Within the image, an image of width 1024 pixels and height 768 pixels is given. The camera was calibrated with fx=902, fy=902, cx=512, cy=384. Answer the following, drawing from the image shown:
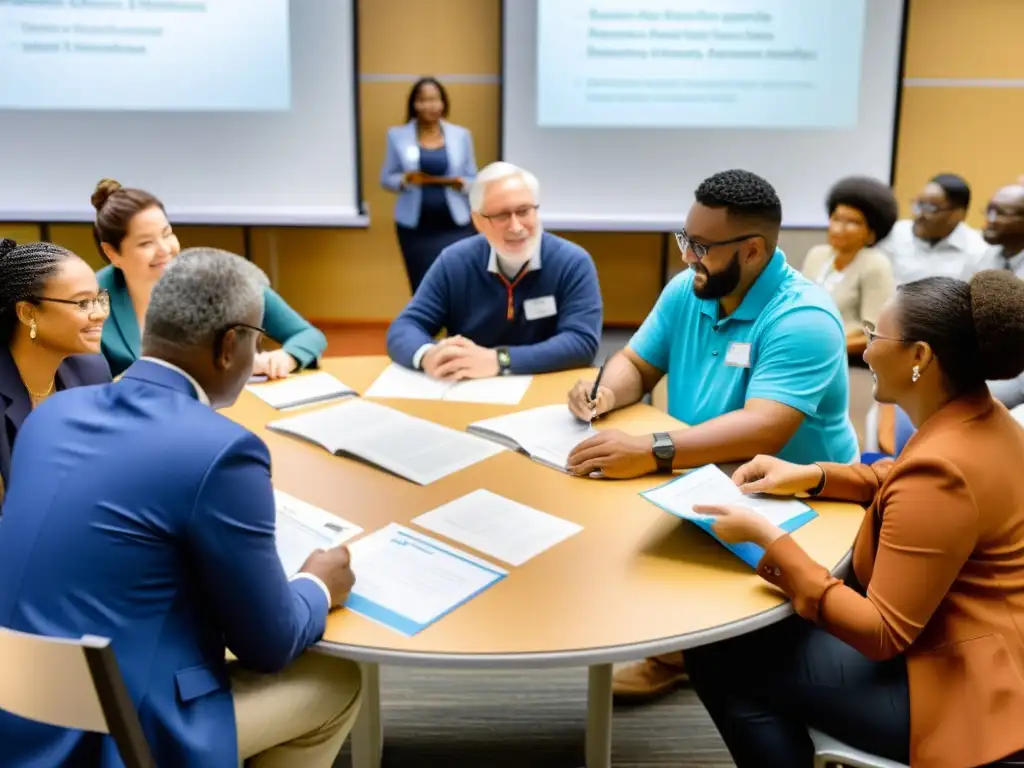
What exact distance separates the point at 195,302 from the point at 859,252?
118 inches

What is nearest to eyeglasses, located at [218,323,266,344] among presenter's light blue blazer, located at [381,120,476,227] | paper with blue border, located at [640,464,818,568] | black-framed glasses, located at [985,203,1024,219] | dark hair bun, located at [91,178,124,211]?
paper with blue border, located at [640,464,818,568]

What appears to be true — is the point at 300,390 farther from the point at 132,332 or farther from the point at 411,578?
the point at 411,578

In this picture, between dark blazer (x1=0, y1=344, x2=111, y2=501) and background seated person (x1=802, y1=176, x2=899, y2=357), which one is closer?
dark blazer (x1=0, y1=344, x2=111, y2=501)

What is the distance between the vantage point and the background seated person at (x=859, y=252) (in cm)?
349

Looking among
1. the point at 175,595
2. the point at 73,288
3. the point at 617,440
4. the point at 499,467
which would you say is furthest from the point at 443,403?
the point at 175,595

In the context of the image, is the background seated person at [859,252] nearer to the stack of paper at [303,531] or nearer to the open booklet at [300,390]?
the open booklet at [300,390]

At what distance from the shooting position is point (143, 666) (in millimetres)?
1188

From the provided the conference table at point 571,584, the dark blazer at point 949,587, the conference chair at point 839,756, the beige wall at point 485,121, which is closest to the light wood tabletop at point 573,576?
the conference table at point 571,584

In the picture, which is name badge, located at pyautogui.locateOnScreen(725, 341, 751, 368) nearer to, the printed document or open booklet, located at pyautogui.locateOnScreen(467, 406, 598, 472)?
open booklet, located at pyautogui.locateOnScreen(467, 406, 598, 472)

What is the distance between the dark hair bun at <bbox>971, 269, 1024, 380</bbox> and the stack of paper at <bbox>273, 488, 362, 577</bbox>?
3.44 feet

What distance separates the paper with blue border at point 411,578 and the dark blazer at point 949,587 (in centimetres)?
46

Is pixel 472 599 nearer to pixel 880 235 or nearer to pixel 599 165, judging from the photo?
pixel 880 235

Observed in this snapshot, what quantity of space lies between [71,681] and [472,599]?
543mm

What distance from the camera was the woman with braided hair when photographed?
1878 millimetres
